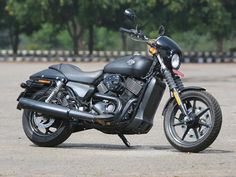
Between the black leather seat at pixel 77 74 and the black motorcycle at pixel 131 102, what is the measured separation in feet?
0.04

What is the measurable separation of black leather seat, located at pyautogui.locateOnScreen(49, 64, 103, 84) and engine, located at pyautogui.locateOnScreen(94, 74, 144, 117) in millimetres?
206

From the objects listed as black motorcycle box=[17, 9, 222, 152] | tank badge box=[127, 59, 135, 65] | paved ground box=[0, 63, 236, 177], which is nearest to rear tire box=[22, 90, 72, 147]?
black motorcycle box=[17, 9, 222, 152]

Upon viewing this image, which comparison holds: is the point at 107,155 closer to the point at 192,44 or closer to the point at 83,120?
the point at 83,120

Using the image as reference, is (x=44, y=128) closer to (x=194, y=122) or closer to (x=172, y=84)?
(x=172, y=84)

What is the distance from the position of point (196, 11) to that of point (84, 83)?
47.4 metres

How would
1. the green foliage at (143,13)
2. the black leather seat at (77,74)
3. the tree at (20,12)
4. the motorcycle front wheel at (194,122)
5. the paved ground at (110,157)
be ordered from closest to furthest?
the paved ground at (110,157)
the motorcycle front wheel at (194,122)
the black leather seat at (77,74)
the green foliage at (143,13)
the tree at (20,12)

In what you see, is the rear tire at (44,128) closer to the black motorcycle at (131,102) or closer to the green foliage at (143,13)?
the black motorcycle at (131,102)

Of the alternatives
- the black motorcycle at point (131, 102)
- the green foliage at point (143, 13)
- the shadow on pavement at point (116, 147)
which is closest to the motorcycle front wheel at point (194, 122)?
the black motorcycle at point (131, 102)

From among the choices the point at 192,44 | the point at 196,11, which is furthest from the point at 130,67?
the point at 192,44

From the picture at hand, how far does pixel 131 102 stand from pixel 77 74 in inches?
36.4

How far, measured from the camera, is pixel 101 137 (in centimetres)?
1231

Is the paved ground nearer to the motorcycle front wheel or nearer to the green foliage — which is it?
the motorcycle front wheel

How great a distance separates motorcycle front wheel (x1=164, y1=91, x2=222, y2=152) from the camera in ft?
32.8

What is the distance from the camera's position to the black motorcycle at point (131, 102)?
10219mm
